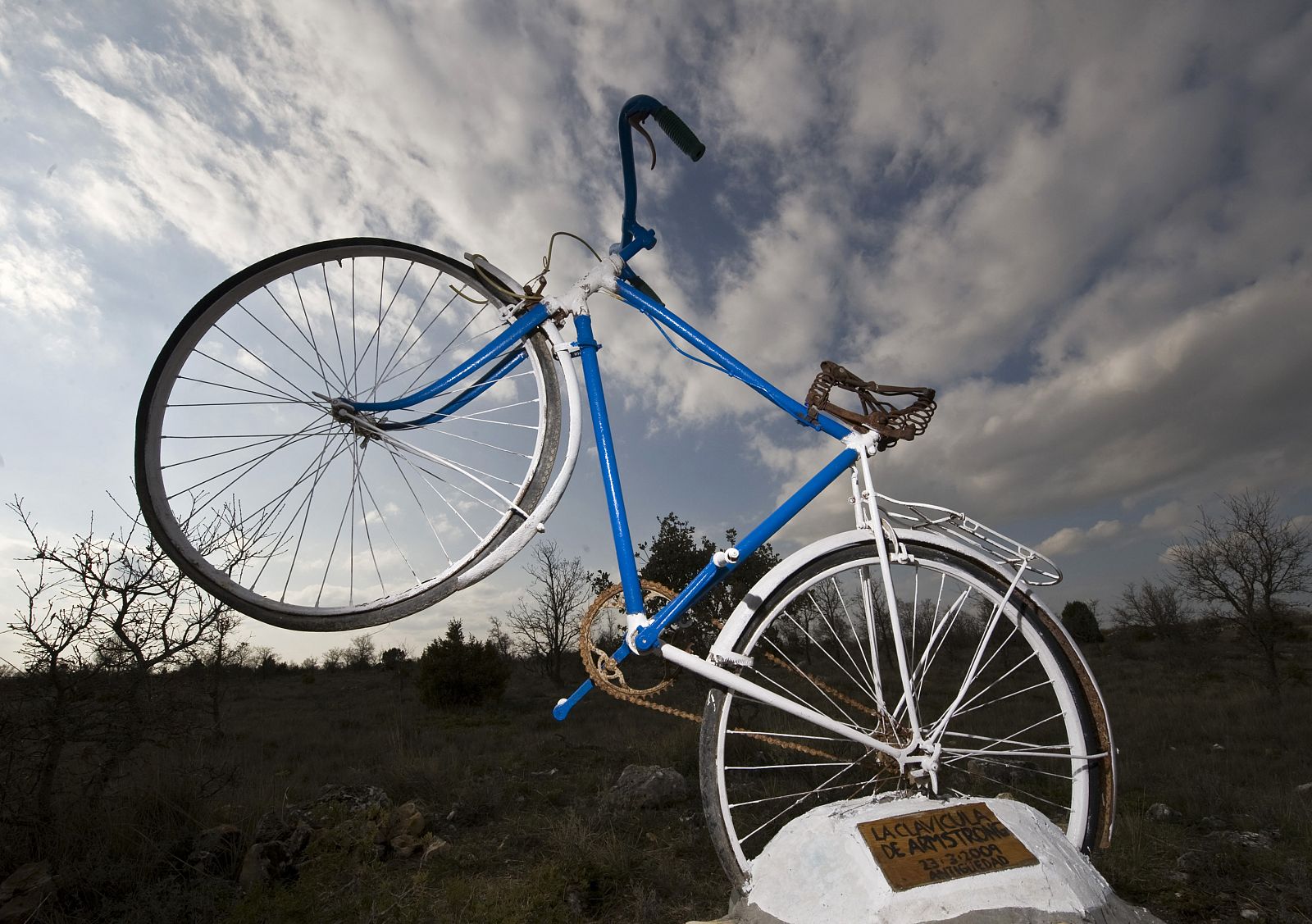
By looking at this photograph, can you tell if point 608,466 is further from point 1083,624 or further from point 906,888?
point 1083,624

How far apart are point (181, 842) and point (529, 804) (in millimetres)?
3374

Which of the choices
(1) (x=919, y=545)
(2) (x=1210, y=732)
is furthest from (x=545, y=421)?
(2) (x=1210, y=732)

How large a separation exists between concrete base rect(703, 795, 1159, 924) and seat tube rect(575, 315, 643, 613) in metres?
0.98

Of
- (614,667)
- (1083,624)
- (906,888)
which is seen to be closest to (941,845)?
(906,888)

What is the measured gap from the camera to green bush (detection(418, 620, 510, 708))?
19906mm

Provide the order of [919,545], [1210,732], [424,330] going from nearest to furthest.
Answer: [919,545]
[424,330]
[1210,732]

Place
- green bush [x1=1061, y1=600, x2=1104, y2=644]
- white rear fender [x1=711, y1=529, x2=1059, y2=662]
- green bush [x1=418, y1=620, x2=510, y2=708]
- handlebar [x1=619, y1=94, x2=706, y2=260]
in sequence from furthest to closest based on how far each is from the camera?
green bush [x1=1061, y1=600, x2=1104, y2=644] → green bush [x1=418, y1=620, x2=510, y2=708] → handlebar [x1=619, y1=94, x2=706, y2=260] → white rear fender [x1=711, y1=529, x2=1059, y2=662]

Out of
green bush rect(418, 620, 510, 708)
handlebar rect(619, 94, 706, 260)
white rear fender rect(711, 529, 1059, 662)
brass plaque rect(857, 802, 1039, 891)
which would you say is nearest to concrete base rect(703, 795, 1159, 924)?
brass plaque rect(857, 802, 1039, 891)

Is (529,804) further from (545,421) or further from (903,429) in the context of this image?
(903,429)

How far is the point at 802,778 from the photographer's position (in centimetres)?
845

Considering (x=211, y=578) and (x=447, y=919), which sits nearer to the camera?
(x=211, y=578)

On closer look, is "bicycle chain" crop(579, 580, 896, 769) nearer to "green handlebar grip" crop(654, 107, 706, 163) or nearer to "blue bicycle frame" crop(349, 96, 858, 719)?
"blue bicycle frame" crop(349, 96, 858, 719)

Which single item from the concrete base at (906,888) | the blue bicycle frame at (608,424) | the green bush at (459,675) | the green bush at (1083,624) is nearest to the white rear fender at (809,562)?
the blue bicycle frame at (608,424)

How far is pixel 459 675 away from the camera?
20.0 meters
